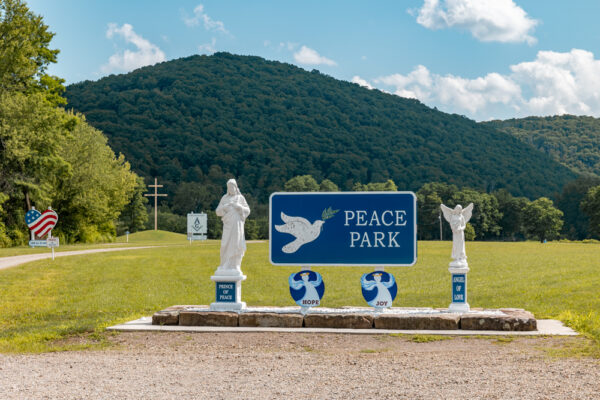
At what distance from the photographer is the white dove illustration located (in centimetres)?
1107

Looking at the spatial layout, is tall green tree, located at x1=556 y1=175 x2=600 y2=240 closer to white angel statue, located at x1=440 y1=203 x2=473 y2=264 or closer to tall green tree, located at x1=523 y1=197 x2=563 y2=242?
tall green tree, located at x1=523 y1=197 x2=563 y2=242

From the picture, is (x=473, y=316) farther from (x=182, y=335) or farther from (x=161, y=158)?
(x=161, y=158)

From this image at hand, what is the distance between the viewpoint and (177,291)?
698 inches

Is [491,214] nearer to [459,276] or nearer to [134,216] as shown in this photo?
[134,216]

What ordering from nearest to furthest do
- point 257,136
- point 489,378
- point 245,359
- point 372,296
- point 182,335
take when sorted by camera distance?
point 489,378
point 245,359
point 182,335
point 372,296
point 257,136

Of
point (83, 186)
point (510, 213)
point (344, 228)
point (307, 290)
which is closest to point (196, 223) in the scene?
point (83, 186)

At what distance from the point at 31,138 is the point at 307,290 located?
3284 cm

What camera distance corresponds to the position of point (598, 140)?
13325cm

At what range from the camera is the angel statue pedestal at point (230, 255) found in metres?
10.8

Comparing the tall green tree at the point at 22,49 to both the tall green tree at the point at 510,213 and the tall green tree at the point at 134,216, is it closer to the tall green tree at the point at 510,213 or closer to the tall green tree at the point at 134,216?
the tall green tree at the point at 134,216

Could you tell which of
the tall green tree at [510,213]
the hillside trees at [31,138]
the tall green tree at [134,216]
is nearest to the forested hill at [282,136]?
the tall green tree at [510,213]

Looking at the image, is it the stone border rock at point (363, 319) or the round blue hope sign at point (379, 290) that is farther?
the round blue hope sign at point (379, 290)

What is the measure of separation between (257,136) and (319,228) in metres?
108

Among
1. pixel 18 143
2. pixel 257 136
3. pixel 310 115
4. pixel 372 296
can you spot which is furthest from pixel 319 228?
pixel 310 115
